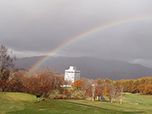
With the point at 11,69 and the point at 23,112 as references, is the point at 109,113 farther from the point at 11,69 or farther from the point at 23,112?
the point at 11,69

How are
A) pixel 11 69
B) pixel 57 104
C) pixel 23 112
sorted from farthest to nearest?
pixel 11 69 < pixel 57 104 < pixel 23 112

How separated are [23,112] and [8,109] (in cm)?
326

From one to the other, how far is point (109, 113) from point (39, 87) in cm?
5417

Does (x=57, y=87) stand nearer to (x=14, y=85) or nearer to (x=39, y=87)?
(x=39, y=87)

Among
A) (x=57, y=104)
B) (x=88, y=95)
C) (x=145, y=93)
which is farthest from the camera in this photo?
(x=145, y=93)

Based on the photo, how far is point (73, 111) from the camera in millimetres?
34375

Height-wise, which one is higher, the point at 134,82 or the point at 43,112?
the point at 134,82

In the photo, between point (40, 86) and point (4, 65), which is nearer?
point (4, 65)

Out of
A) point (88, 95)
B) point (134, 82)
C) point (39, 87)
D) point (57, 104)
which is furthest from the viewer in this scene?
point (134, 82)

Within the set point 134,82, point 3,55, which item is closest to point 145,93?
point 134,82

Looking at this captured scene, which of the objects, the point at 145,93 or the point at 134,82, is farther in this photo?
the point at 134,82

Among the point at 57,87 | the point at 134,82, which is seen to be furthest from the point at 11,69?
the point at 134,82

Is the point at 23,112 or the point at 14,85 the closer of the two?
the point at 23,112

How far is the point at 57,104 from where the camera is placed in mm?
40500
